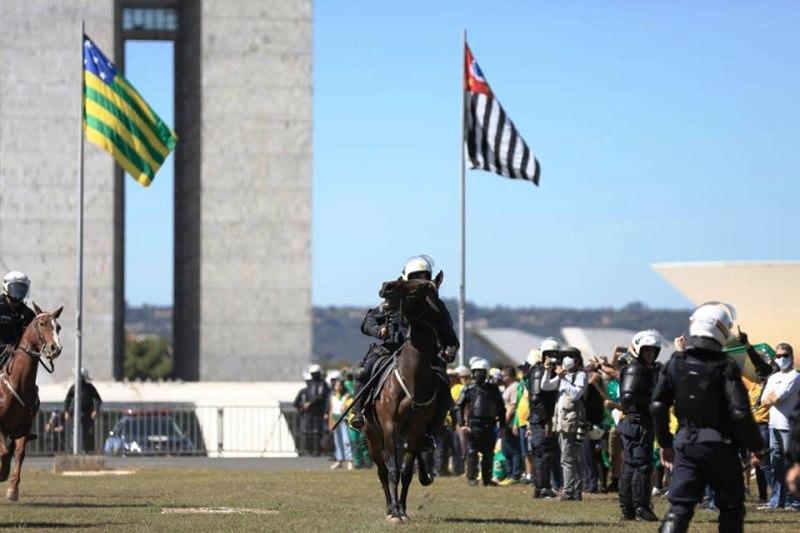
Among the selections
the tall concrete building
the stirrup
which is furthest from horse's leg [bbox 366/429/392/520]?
the tall concrete building

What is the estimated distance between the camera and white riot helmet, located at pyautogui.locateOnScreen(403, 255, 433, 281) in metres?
15.1

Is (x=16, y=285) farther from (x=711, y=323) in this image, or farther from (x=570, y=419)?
(x=711, y=323)

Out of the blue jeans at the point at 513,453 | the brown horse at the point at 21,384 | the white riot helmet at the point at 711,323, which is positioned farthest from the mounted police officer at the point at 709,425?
the blue jeans at the point at 513,453

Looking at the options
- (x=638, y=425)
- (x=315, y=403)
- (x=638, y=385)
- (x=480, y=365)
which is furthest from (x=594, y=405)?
(x=315, y=403)

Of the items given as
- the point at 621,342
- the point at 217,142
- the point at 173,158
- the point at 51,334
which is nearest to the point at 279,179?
the point at 217,142

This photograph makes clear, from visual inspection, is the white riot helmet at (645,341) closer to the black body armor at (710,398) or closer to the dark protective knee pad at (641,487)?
the dark protective knee pad at (641,487)

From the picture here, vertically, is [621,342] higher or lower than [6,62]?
lower

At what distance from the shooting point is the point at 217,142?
58844mm

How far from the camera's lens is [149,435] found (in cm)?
3934

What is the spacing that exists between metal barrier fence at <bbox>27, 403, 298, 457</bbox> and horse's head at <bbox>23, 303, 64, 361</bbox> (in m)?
20.9

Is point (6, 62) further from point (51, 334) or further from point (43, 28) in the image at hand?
point (51, 334)

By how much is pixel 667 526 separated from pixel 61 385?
45012mm

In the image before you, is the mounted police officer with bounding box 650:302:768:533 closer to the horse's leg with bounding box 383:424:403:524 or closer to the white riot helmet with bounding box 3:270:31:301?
the horse's leg with bounding box 383:424:403:524

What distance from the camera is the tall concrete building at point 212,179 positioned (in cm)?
5756
